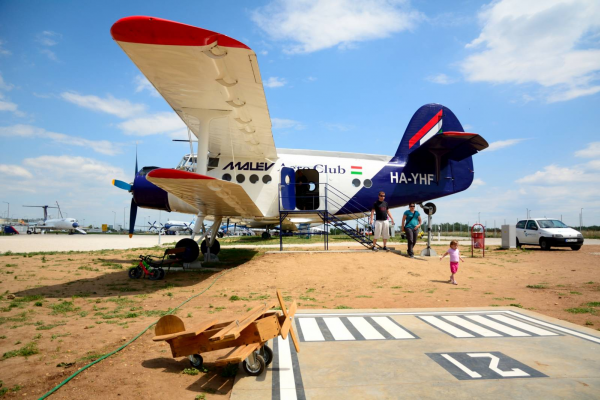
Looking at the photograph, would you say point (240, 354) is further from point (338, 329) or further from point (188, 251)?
point (188, 251)

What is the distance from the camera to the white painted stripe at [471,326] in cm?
541

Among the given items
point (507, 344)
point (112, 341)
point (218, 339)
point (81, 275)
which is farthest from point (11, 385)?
point (81, 275)

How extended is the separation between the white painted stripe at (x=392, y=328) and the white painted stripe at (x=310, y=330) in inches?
42.5

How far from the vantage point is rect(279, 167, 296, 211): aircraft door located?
14.6 m

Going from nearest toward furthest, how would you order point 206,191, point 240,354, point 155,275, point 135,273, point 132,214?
point 240,354 → point 206,191 → point 155,275 → point 135,273 → point 132,214

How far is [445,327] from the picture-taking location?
5789 mm

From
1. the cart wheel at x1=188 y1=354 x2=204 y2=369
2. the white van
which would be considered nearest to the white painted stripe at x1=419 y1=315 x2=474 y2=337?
the cart wheel at x1=188 y1=354 x2=204 y2=369

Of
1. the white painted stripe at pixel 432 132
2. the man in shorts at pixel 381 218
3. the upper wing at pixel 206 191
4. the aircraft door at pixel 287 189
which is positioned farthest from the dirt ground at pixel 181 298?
the white painted stripe at pixel 432 132

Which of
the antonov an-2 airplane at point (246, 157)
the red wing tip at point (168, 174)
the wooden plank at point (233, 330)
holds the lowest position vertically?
the wooden plank at point (233, 330)

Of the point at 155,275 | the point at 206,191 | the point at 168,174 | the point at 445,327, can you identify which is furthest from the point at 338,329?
the point at 155,275

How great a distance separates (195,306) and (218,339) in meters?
4.13

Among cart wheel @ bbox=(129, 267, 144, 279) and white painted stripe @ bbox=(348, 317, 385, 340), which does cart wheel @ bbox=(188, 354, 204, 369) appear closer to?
white painted stripe @ bbox=(348, 317, 385, 340)

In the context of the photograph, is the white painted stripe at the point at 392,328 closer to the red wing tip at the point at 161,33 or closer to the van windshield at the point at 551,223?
the red wing tip at the point at 161,33

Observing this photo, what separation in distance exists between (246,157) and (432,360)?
1141 cm
